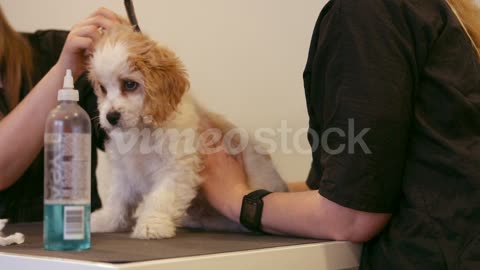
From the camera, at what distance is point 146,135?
1.24 m

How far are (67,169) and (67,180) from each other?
0.06 ft

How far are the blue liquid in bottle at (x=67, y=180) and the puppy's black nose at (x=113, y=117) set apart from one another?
26 cm

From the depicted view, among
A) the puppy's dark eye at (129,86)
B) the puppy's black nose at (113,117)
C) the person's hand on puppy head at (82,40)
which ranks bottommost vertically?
the puppy's black nose at (113,117)

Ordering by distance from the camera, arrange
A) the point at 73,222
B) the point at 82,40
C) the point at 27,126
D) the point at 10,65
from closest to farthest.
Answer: the point at 73,222 < the point at 82,40 < the point at 27,126 < the point at 10,65

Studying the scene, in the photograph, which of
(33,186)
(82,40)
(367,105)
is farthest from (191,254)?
(33,186)

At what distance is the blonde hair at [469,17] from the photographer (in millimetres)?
1076

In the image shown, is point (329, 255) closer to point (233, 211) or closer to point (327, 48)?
point (233, 211)

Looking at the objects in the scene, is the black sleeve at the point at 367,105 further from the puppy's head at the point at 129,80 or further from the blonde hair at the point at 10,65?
the blonde hair at the point at 10,65

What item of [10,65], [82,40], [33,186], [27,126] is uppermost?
[82,40]

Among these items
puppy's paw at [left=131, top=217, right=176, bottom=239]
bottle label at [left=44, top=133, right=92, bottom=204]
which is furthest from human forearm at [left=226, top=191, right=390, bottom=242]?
bottle label at [left=44, top=133, right=92, bottom=204]

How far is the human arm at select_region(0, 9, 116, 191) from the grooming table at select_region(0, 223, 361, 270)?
0.83ft

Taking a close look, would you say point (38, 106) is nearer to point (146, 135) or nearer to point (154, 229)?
point (146, 135)

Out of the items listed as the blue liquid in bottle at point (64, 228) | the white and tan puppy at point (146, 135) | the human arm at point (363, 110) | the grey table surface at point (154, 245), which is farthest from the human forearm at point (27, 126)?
the human arm at point (363, 110)

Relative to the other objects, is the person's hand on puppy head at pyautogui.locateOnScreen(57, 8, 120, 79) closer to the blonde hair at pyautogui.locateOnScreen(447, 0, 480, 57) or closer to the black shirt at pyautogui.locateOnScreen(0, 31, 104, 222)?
the black shirt at pyautogui.locateOnScreen(0, 31, 104, 222)
